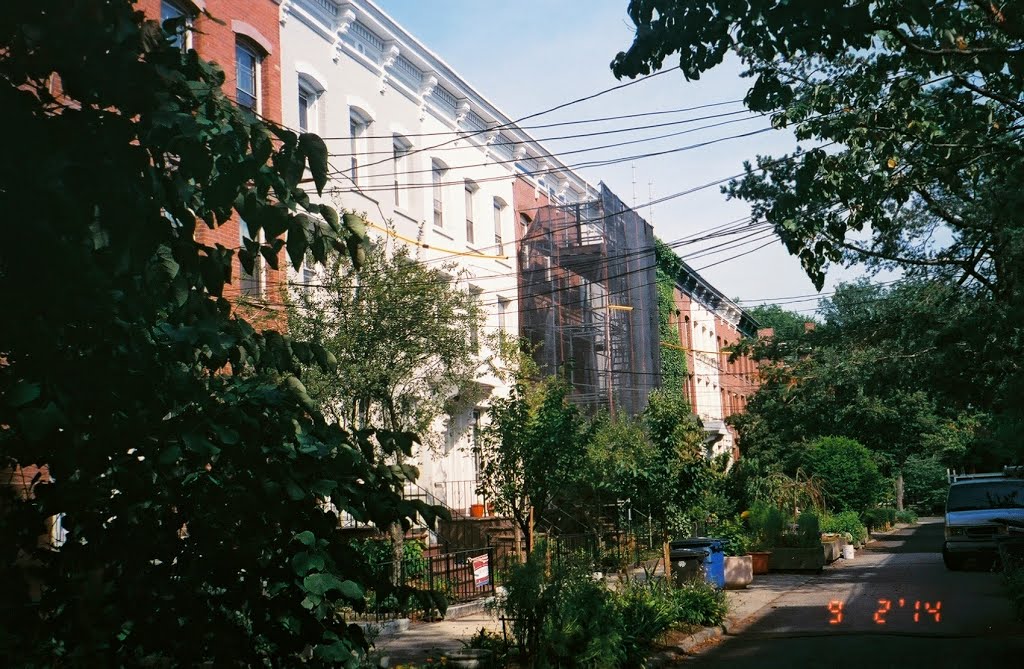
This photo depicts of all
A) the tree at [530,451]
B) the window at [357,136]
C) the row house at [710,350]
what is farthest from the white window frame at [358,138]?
the row house at [710,350]

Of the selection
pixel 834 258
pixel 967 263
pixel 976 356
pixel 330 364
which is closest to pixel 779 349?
pixel 976 356

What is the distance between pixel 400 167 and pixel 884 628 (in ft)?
52.5

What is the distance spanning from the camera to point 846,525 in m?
36.9

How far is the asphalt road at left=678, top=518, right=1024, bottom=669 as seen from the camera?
12.8 m

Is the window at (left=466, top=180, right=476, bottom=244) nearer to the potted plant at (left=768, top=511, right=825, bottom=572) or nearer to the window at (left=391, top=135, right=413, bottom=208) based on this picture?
the window at (left=391, top=135, right=413, bottom=208)

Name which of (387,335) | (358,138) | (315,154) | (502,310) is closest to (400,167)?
(358,138)

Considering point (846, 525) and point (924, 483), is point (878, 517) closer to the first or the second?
point (846, 525)

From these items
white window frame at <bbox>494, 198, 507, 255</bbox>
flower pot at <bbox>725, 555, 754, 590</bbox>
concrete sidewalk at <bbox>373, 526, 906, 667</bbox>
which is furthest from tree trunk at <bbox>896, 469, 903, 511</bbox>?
concrete sidewalk at <bbox>373, 526, 906, 667</bbox>

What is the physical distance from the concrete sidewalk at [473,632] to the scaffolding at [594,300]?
13.8 metres

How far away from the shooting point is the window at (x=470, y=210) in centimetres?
3022

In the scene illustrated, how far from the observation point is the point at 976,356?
19.4 meters

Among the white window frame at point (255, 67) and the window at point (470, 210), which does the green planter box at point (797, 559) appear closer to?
the window at point (470, 210)

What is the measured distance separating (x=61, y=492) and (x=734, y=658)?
Answer: 11326mm
